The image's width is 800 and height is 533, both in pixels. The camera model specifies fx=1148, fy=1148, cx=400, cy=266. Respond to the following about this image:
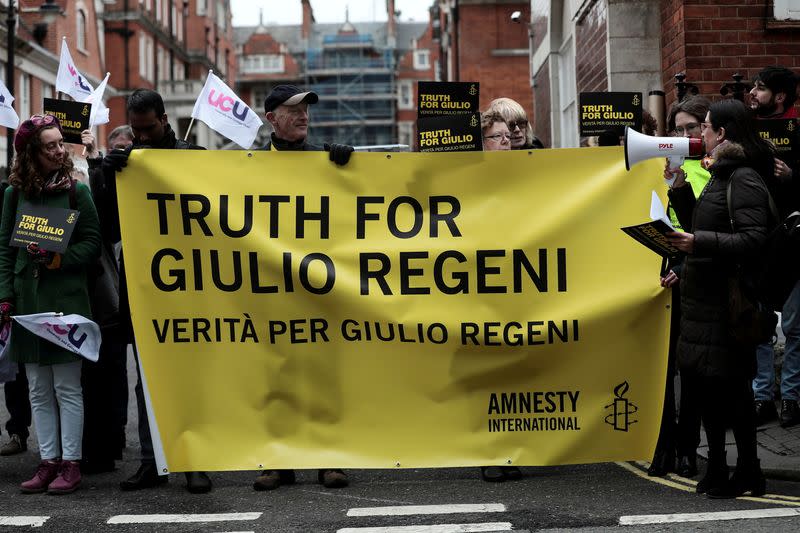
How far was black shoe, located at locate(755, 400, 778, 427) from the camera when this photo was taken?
755cm

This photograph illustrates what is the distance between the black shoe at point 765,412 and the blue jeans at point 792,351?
12 centimetres

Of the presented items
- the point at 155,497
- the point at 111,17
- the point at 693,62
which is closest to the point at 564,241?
the point at 155,497

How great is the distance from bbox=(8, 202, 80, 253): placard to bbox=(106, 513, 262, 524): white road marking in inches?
60.1

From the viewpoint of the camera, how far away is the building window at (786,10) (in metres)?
10.2

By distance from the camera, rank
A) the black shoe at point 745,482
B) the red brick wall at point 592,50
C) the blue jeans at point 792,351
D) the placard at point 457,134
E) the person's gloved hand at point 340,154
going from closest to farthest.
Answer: the black shoe at point 745,482
the person's gloved hand at point 340,154
the placard at point 457,134
the blue jeans at point 792,351
the red brick wall at point 592,50

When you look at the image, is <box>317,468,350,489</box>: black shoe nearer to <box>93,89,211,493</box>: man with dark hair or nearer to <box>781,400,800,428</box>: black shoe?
<box>93,89,211,493</box>: man with dark hair

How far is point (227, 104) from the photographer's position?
7.11 meters

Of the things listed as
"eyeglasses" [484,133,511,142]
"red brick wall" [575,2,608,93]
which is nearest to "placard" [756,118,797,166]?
"eyeglasses" [484,133,511,142]

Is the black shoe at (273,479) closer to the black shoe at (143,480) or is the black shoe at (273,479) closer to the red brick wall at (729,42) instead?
the black shoe at (143,480)

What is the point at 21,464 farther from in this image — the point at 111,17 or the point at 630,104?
the point at 111,17

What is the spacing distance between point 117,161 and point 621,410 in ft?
9.88

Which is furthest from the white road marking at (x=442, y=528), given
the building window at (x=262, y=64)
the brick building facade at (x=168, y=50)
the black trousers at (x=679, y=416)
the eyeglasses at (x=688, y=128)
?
the building window at (x=262, y=64)

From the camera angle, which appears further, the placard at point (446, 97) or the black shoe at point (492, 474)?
the placard at point (446, 97)

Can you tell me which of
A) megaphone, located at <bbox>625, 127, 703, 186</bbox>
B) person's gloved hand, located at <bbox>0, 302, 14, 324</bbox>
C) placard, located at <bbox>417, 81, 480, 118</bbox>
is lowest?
person's gloved hand, located at <bbox>0, 302, 14, 324</bbox>
